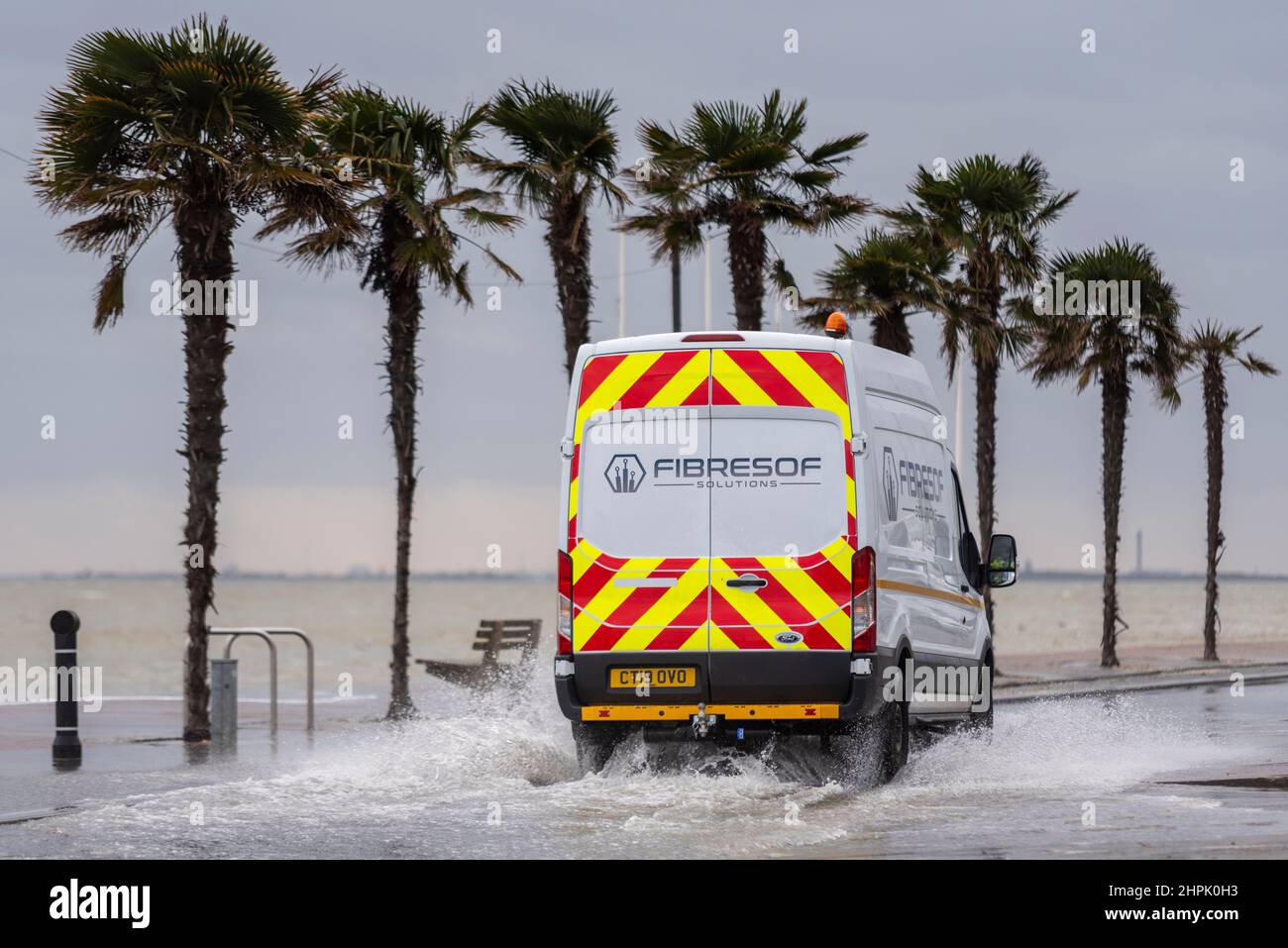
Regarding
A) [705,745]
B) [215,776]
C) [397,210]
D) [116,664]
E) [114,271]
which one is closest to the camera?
[705,745]

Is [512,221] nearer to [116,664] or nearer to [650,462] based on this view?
[650,462]

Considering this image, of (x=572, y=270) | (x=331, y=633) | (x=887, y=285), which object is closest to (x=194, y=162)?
(x=572, y=270)

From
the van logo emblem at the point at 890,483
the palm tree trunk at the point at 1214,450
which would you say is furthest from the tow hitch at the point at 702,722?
the palm tree trunk at the point at 1214,450

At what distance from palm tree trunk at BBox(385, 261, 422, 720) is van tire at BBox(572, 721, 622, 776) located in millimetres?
9916

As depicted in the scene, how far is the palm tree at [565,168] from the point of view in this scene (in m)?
25.2

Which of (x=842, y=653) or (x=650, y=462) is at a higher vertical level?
(x=650, y=462)

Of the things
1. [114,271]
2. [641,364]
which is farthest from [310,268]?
[641,364]

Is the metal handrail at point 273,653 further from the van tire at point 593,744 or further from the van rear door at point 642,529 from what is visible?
the van rear door at point 642,529

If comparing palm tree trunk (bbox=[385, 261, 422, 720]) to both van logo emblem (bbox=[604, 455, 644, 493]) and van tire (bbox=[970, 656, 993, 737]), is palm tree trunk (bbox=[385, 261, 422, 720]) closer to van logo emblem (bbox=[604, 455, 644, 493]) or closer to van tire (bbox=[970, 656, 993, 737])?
van tire (bbox=[970, 656, 993, 737])

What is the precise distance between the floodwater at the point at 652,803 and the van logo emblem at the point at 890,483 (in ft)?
5.57

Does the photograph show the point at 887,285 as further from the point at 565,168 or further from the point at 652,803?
the point at 652,803

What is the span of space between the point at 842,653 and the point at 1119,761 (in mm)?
4330
